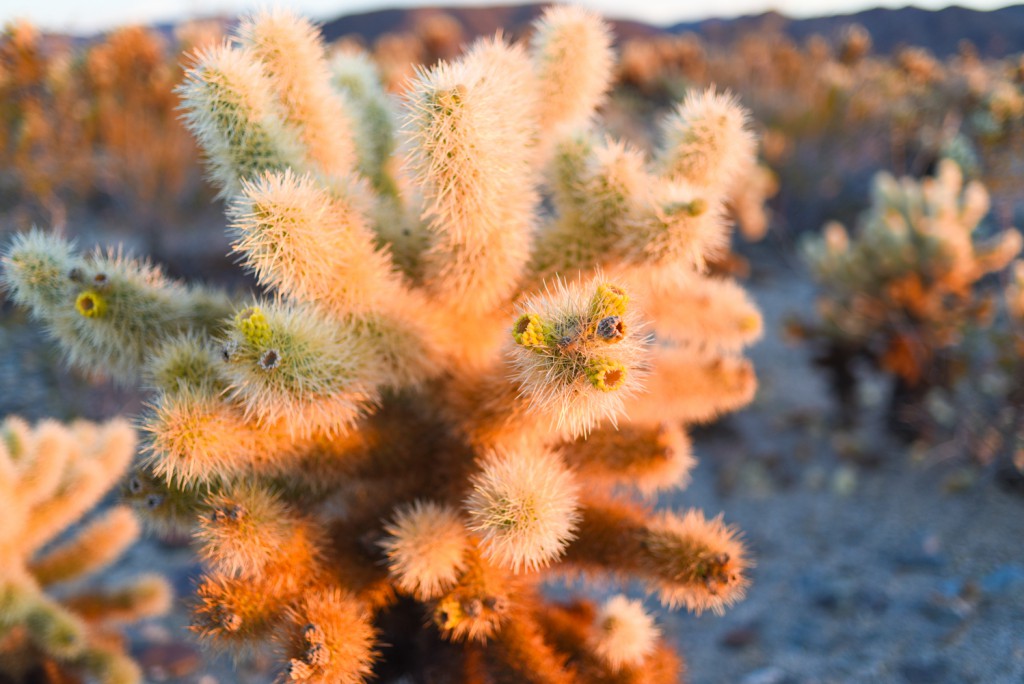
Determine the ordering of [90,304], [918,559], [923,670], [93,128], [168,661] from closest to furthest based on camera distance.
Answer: [90,304] < [923,670] < [168,661] < [918,559] < [93,128]

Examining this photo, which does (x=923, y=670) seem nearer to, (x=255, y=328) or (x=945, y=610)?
(x=945, y=610)

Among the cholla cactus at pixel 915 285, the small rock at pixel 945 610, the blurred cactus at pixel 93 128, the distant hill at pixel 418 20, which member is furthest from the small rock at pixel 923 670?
the distant hill at pixel 418 20

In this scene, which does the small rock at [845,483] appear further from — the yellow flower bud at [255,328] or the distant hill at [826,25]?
the yellow flower bud at [255,328]

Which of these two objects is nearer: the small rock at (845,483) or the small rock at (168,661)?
the small rock at (168,661)

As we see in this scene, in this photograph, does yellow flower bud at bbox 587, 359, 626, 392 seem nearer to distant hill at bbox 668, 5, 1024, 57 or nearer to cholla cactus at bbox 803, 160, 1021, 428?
distant hill at bbox 668, 5, 1024, 57

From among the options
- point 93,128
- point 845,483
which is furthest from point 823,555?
point 93,128
